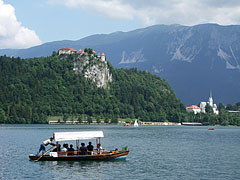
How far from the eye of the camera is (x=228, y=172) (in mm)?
76188

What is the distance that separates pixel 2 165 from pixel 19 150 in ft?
92.5

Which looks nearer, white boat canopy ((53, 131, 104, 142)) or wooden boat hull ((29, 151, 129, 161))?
white boat canopy ((53, 131, 104, 142))

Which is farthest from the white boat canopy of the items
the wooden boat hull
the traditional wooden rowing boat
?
the wooden boat hull

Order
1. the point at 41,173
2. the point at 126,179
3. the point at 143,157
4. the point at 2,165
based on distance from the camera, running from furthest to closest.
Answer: the point at 143,157
the point at 2,165
the point at 41,173
the point at 126,179

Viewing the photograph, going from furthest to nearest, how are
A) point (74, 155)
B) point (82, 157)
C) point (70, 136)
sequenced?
point (74, 155) → point (70, 136) → point (82, 157)

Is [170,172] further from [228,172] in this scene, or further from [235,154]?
[235,154]

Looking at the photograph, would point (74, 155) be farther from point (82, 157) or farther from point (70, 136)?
point (70, 136)

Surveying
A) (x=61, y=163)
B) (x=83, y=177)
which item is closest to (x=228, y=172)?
(x=83, y=177)

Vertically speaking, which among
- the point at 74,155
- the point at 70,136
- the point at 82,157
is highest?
the point at 70,136

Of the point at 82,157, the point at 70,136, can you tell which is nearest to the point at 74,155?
the point at 82,157

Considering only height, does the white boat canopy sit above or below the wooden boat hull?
above

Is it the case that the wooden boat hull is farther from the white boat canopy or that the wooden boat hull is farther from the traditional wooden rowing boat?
the white boat canopy

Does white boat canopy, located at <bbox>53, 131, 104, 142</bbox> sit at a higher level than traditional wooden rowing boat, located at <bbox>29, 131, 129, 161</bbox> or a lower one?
higher

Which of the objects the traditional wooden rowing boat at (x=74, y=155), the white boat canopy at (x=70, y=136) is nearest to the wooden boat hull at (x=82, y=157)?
the traditional wooden rowing boat at (x=74, y=155)
